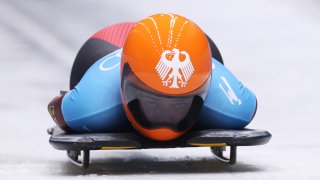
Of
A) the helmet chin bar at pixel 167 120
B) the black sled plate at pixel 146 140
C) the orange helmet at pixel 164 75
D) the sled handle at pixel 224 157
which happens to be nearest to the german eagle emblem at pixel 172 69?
the orange helmet at pixel 164 75

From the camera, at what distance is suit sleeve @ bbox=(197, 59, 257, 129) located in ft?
12.1

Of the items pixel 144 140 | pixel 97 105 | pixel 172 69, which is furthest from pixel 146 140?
pixel 172 69

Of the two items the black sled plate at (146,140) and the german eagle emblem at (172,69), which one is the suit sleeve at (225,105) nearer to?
the black sled plate at (146,140)

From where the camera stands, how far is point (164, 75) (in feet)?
10.9

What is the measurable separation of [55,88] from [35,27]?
768 millimetres

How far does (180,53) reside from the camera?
10.9 ft

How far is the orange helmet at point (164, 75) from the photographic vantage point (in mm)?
3322

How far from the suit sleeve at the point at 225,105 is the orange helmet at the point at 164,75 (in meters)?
0.20

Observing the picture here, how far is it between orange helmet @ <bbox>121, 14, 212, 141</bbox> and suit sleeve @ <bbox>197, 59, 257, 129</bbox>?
0.20m

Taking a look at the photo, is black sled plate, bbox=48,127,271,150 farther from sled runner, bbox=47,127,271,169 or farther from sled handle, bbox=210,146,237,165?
sled handle, bbox=210,146,237,165

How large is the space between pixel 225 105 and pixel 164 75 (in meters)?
0.53

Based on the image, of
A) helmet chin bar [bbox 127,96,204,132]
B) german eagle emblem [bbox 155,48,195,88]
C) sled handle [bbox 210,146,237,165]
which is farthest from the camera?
sled handle [bbox 210,146,237,165]

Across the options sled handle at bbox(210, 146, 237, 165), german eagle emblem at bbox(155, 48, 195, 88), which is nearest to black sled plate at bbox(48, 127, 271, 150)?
sled handle at bbox(210, 146, 237, 165)

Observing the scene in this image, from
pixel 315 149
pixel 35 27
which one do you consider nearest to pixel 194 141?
pixel 315 149
